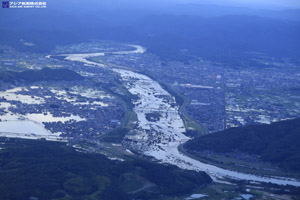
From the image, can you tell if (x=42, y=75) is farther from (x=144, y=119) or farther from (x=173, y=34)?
(x=173, y=34)

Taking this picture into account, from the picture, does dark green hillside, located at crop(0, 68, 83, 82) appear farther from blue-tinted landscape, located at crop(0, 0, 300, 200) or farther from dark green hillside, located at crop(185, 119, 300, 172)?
dark green hillside, located at crop(185, 119, 300, 172)

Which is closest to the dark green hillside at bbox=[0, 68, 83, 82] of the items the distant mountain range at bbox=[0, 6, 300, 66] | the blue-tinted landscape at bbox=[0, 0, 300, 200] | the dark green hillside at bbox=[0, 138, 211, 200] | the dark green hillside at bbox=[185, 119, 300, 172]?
the blue-tinted landscape at bbox=[0, 0, 300, 200]

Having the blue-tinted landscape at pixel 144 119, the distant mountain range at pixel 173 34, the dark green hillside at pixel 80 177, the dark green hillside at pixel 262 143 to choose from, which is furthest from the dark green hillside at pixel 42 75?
the dark green hillside at pixel 262 143

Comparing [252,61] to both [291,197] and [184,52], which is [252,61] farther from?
[291,197]

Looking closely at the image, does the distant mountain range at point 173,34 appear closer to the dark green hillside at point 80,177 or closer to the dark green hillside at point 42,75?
the dark green hillside at point 42,75

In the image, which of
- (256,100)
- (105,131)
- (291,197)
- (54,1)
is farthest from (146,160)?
(54,1)

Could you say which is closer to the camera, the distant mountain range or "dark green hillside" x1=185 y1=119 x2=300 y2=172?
"dark green hillside" x1=185 y1=119 x2=300 y2=172

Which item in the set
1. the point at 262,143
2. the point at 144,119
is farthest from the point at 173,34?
the point at 262,143
